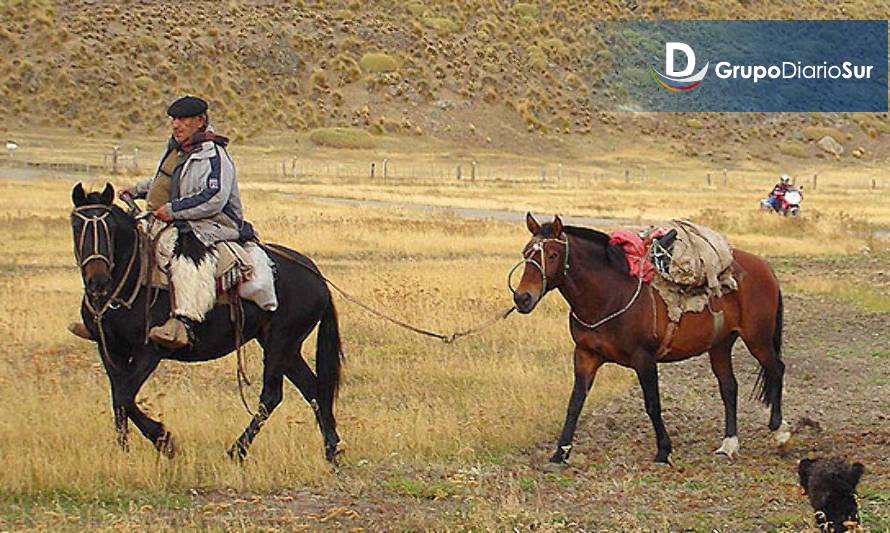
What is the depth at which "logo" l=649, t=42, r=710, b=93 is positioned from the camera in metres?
77.9

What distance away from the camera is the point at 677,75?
262 ft

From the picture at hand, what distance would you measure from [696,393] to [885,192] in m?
42.1

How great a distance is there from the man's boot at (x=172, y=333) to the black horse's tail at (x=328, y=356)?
130 centimetres

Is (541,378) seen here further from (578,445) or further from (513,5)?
(513,5)

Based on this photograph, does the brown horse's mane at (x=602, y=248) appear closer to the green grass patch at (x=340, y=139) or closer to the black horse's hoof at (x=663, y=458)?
the black horse's hoof at (x=663, y=458)

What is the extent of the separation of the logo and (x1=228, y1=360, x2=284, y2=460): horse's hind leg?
2786 inches

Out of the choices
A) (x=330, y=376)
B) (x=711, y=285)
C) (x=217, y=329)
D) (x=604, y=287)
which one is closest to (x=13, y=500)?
(x=217, y=329)

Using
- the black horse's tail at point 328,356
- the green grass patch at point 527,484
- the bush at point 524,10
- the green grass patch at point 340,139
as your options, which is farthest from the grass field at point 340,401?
the bush at point 524,10

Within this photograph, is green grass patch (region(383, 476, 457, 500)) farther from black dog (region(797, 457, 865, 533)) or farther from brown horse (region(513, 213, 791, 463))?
black dog (region(797, 457, 865, 533))

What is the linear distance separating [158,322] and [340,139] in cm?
5257

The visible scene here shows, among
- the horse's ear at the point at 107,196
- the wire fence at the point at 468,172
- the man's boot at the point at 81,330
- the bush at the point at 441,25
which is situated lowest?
the wire fence at the point at 468,172

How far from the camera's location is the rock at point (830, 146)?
73.8 m

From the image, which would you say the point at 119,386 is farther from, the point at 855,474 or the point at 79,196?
the point at 855,474

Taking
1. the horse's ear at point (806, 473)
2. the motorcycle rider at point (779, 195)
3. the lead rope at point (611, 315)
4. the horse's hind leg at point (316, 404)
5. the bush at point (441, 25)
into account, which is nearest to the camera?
the horse's ear at point (806, 473)
